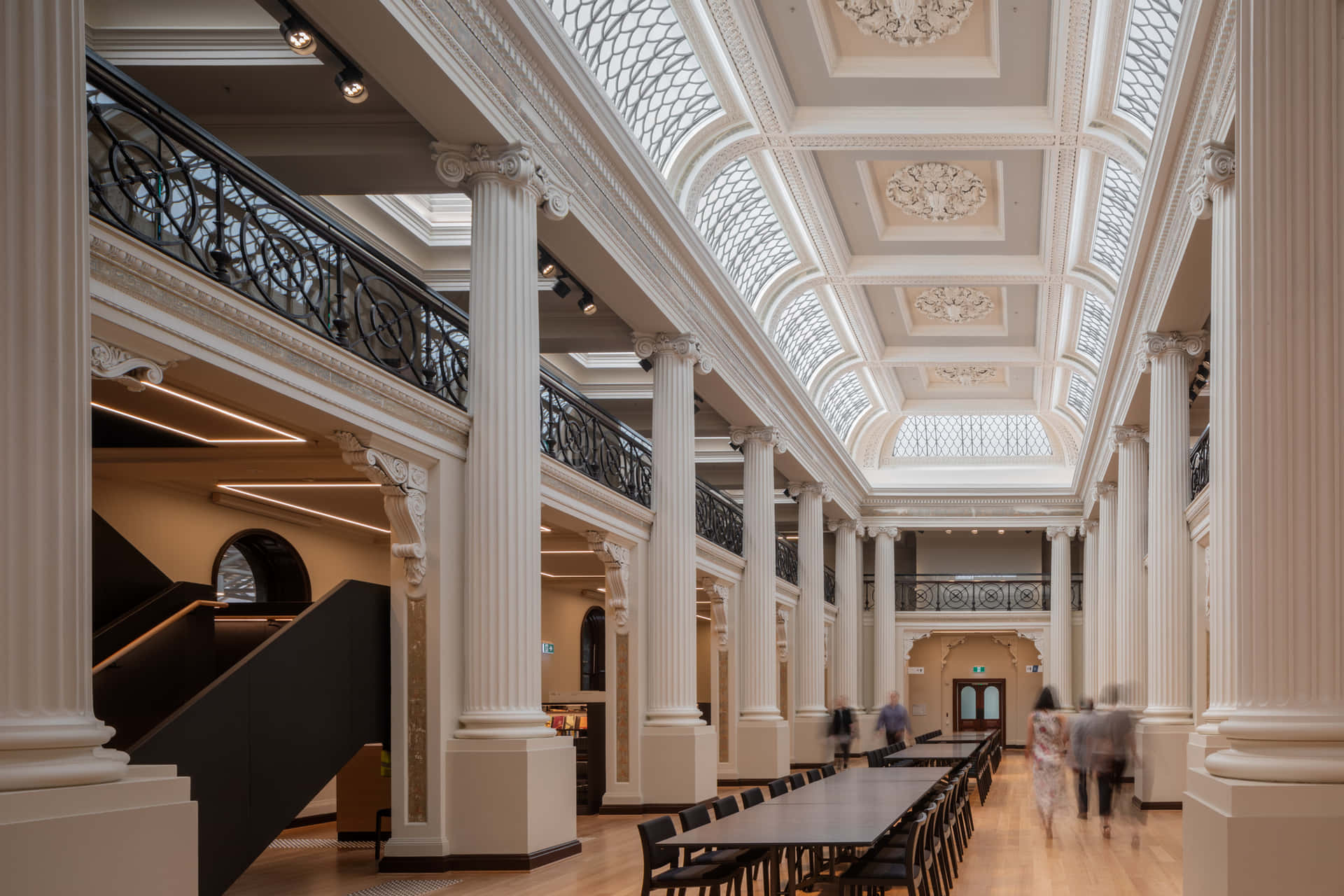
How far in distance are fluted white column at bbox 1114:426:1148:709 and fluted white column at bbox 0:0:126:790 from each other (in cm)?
1676

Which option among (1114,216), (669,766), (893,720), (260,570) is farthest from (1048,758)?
(893,720)

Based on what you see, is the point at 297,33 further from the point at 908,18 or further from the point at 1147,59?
the point at 1147,59

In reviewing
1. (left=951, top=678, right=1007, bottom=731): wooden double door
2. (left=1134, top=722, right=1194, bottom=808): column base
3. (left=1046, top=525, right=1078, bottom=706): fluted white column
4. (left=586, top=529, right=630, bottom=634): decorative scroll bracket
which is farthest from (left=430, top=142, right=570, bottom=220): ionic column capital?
(left=951, top=678, right=1007, bottom=731): wooden double door

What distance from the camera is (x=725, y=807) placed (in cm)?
887

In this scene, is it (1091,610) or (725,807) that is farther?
(1091,610)

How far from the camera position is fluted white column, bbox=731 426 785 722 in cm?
2050

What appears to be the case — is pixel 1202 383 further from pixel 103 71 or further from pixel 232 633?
pixel 103 71

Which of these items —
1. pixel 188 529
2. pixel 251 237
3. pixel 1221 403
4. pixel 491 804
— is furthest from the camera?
pixel 188 529

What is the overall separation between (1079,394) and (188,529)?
20.7m

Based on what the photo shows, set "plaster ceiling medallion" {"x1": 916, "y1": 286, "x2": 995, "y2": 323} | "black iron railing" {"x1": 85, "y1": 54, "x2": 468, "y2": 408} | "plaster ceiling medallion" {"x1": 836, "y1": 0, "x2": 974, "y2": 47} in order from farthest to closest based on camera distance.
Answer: "plaster ceiling medallion" {"x1": 916, "y1": 286, "x2": 995, "y2": 323} < "plaster ceiling medallion" {"x1": 836, "y1": 0, "x2": 974, "y2": 47} < "black iron railing" {"x1": 85, "y1": 54, "x2": 468, "y2": 408}

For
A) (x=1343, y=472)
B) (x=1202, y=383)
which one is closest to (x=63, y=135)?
(x=1343, y=472)

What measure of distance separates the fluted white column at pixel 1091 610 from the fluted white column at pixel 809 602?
7.06 meters

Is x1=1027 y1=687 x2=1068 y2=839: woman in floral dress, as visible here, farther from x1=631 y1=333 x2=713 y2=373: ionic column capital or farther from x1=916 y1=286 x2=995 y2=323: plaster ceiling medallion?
x1=916 y1=286 x2=995 y2=323: plaster ceiling medallion

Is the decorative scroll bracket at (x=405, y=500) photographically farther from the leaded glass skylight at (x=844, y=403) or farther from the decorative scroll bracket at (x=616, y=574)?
the leaded glass skylight at (x=844, y=403)
